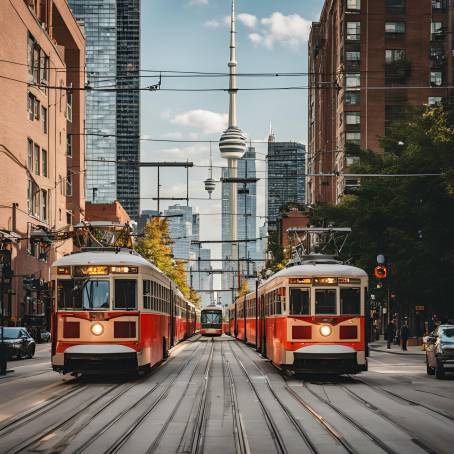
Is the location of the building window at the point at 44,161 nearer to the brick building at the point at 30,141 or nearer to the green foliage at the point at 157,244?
the brick building at the point at 30,141

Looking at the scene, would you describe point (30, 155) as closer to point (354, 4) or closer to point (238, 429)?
point (354, 4)

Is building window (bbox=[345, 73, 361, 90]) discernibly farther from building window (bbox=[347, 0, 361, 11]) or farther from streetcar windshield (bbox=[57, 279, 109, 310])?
streetcar windshield (bbox=[57, 279, 109, 310])

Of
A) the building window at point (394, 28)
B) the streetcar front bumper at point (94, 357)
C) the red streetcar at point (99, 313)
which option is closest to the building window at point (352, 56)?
the building window at point (394, 28)

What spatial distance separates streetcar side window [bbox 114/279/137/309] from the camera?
2408 centimetres

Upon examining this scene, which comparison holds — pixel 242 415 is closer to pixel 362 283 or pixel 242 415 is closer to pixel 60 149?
pixel 362 283

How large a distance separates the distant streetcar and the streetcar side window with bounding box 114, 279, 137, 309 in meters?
58.3

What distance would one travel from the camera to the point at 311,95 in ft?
439

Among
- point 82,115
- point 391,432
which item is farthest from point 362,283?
point 82,115

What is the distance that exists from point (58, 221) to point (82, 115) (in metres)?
16.9

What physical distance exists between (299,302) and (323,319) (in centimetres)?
90

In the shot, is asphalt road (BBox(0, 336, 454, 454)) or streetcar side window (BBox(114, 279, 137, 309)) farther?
streetcar side window (BBox(114, 279, 137, 309))

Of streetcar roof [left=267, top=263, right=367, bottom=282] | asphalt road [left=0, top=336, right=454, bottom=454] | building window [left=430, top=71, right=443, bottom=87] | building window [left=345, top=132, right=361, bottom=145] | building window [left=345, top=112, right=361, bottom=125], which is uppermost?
building window [left=430, top=71, right=443, bottom=87]

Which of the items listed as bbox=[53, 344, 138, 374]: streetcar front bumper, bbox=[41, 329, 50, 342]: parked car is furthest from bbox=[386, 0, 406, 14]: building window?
bbox=[53, 344, 138, 374]: streetcar front bumper

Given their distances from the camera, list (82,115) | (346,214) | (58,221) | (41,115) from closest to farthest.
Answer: (346,214) → (41,115) → (58,221) → (82,115)
